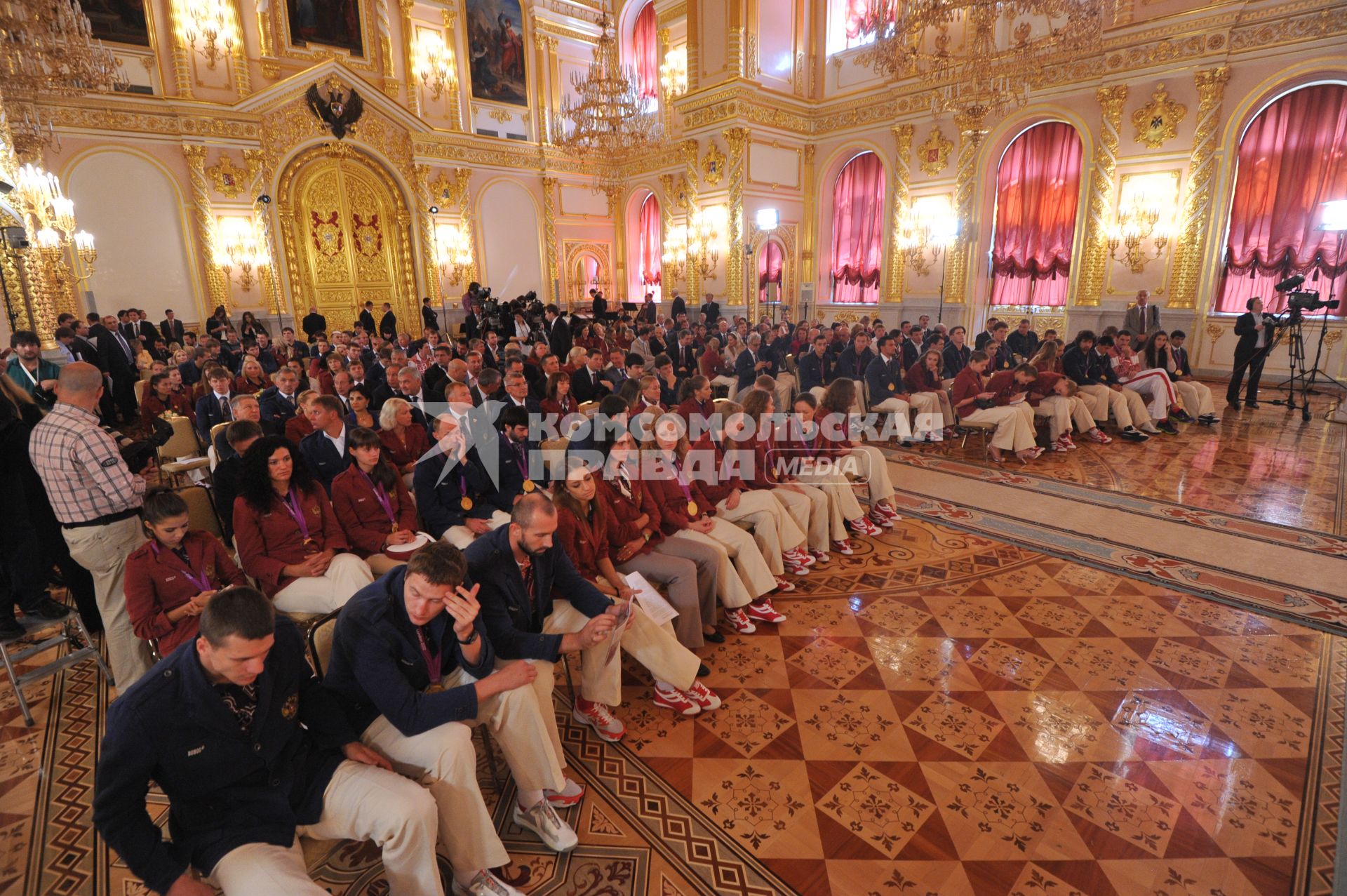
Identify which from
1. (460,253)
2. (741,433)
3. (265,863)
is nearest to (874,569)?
(741,433)

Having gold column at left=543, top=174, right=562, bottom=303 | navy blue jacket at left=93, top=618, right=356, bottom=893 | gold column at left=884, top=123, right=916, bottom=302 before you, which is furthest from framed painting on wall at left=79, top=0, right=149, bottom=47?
navy blue jacket at left=93, top=618, right=356, bottom=893

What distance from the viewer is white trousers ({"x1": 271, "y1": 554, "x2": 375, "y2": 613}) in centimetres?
305

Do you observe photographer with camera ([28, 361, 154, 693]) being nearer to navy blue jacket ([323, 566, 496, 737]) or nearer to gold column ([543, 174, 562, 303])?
navy blue jacket ([323, 566, 496, 737])

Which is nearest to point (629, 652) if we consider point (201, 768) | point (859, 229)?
point (201, 768)

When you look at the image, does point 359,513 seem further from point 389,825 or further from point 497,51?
point 497,51

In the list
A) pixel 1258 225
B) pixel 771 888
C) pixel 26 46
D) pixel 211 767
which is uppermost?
pixel 26 46

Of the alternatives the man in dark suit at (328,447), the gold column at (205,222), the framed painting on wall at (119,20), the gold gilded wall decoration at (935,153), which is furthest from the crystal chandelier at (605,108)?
the man in dark suit at (328,447)

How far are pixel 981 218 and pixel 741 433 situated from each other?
1070cm

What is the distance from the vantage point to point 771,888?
215cm

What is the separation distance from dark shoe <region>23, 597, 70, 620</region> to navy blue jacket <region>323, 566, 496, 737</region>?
1997 millimetres

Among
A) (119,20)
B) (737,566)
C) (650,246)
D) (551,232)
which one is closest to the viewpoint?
(737,566)

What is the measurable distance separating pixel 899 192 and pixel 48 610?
1429 centimetres

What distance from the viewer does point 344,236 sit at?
14.8 meters

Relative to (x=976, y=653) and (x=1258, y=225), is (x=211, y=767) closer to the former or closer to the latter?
(x=976, y=653)
